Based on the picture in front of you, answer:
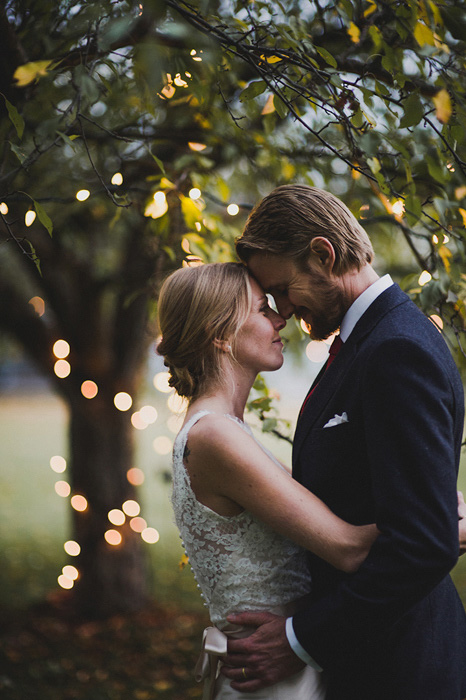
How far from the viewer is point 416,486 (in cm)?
159

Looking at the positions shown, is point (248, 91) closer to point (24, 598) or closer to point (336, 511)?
point (336, 511)

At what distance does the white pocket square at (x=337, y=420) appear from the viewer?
1.83m

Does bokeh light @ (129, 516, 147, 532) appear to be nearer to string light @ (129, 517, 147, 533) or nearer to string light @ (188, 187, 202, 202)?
string light @ (129, 517, 147, 533)

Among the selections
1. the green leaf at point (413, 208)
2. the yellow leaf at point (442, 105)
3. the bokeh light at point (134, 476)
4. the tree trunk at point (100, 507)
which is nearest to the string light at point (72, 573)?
the tree trunk at point (100, 507)

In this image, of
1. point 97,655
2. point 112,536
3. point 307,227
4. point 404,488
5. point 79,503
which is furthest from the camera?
point 79,503

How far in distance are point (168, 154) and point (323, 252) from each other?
9.24 feet

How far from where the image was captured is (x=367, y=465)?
181cm

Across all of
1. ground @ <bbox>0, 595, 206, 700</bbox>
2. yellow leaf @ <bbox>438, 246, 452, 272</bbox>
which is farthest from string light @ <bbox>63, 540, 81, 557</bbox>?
yellow leaf @ <bbox>438, 246, 452, 272</bbox>

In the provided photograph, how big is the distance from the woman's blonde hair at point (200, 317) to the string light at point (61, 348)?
339 cm

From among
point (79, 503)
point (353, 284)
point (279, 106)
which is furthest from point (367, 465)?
point (79, 503)

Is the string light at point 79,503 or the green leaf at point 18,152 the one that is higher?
the green leaf at point 18,152

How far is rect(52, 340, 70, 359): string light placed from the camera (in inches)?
214

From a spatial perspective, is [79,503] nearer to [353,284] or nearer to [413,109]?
[353,284]

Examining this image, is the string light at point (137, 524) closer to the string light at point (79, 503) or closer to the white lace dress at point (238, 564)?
the string light at point (79, 503)
